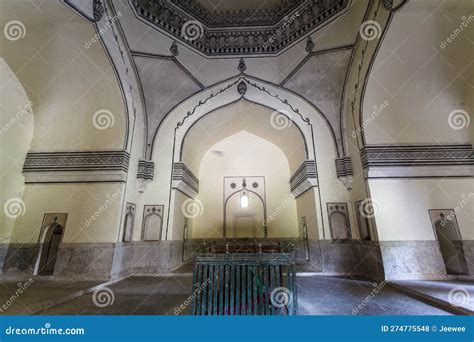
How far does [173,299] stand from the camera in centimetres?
285

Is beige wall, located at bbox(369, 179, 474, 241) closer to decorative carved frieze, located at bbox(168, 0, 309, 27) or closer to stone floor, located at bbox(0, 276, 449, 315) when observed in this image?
stone floor, located at bbox(0, 276, 449, 315)

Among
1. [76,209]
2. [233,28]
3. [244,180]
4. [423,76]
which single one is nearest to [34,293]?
[76,209]

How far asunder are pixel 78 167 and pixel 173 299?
3.33m

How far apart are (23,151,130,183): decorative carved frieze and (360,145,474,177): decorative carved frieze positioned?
4.75m

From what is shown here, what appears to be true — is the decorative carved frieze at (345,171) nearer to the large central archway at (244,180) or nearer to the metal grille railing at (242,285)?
the large central archway at (244,180)

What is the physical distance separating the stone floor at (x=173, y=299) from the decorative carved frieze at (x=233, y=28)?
483 centimetres

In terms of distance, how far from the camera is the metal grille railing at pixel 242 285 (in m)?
2.12

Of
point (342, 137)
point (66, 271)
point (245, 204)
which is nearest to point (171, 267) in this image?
point (66, 271)

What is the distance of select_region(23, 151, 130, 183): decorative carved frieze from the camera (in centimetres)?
446

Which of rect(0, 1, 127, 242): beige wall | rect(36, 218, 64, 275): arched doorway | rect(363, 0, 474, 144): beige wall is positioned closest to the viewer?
rect(363, 0, 474, 144): beige wall

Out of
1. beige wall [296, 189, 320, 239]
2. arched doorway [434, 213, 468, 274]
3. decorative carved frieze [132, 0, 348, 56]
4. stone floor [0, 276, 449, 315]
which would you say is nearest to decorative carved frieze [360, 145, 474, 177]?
arched doorway [434, 213, 468, 274]

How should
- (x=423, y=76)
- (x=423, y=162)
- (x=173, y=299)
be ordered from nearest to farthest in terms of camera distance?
1. (x=173, y=299)
2. (x=423, y=76)
3. (x=423, y=162)

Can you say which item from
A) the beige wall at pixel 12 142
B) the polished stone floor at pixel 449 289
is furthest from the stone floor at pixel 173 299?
the beige wall at pixel 12 142

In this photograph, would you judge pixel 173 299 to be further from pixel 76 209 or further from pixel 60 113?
pixel 60 113
